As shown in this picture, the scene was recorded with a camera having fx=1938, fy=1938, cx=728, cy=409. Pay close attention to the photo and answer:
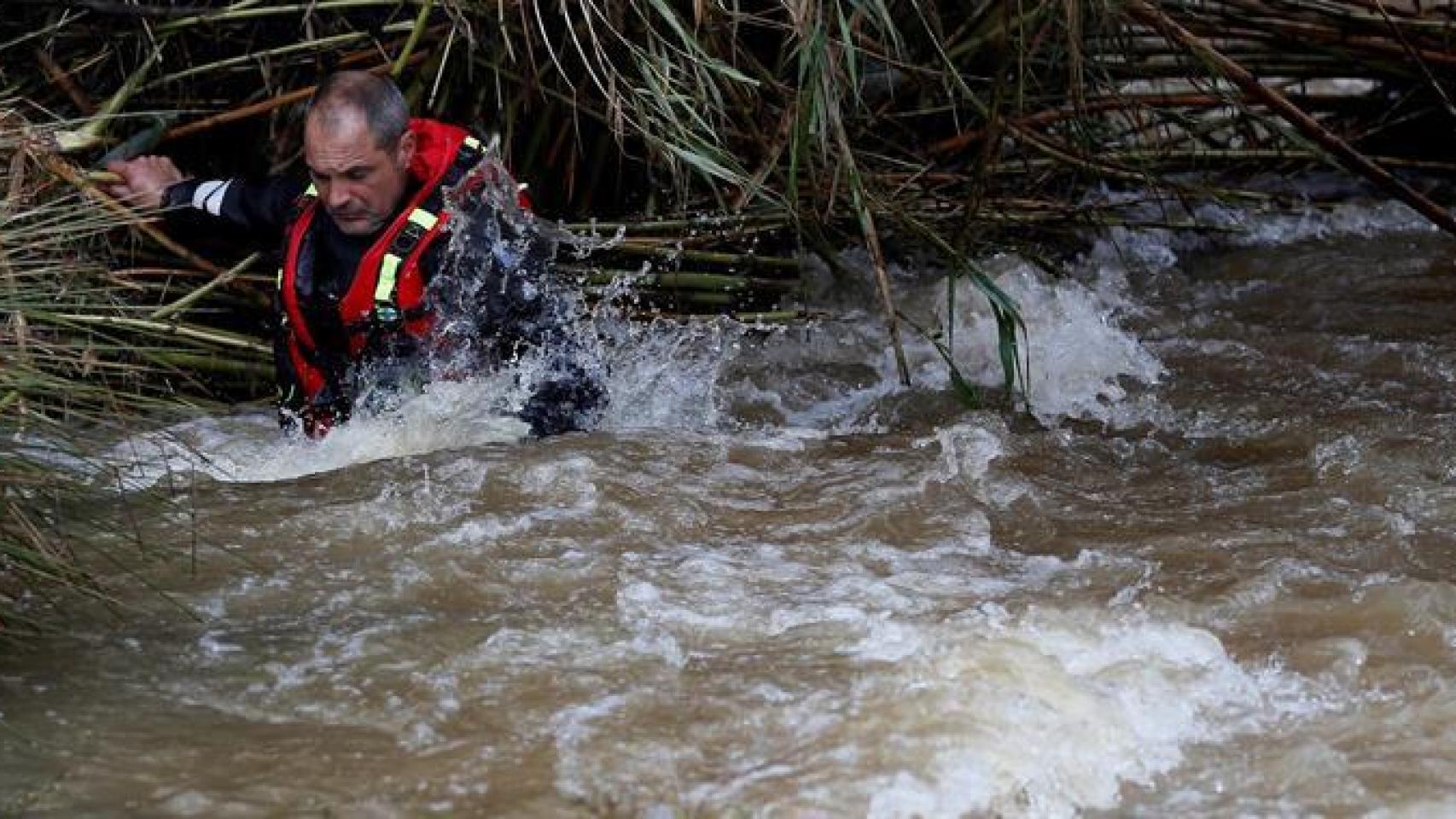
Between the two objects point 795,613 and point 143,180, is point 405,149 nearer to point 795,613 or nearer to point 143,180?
point 143,180

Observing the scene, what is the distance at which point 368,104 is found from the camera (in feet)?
15.1

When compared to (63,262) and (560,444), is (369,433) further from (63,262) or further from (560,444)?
(63,262)

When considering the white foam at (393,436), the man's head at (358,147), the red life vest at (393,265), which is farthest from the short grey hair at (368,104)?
the white foam at (393,436)

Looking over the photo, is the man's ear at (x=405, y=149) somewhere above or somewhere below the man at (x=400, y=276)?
above

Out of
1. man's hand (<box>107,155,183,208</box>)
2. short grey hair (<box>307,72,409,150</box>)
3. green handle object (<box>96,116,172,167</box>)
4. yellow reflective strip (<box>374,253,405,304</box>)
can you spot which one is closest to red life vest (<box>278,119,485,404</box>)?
yellow reflective strip (<box>374,253,405,304</box>)

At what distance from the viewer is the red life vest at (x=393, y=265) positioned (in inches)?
183

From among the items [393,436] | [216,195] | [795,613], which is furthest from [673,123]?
[795,613]

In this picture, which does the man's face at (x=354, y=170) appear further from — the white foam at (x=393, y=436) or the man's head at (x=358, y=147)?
the white foam at (x=393, y=436)

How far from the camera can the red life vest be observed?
4.64 meters

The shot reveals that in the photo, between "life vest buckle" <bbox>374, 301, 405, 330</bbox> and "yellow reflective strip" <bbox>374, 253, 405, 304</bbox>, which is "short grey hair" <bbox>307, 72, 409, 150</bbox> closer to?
"yellow reflective strip" <bbox>374, 253, 405, 304</bbox>

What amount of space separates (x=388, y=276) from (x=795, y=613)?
1.56m

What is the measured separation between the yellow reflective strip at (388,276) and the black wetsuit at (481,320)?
6 centimetres

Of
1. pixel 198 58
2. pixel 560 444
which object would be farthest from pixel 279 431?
pixel 198 58

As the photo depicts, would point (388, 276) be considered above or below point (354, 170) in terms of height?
below
